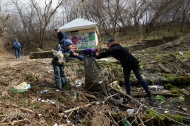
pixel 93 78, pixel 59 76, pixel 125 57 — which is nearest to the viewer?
pixel 125 57

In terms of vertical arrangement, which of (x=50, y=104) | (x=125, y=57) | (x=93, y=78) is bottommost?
(x=50, y=104)

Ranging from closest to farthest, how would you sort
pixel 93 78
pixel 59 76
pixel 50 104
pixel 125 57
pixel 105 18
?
pixel 50 104
pixel 125 57
pixel 93 78
pixel 59 76
pixel 105 18

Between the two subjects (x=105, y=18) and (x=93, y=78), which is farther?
(x=105, y=18)

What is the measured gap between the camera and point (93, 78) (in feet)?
18.0

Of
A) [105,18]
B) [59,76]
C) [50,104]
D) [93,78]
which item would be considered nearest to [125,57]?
[93,78]

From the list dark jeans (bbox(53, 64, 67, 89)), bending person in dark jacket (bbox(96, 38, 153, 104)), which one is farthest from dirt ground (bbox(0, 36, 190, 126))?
bending person in dark jacket (bbox(96, 38, 153, 104))

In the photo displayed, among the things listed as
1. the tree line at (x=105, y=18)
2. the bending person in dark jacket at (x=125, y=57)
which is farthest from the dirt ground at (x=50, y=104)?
the tree line at (x=105, y=18)

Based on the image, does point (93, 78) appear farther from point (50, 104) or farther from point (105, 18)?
point (105, 18)

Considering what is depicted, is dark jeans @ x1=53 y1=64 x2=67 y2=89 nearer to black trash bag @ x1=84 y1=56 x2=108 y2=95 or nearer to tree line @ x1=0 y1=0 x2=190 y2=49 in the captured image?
black trash bag @ x1=84 y1=56 x2=108 y2=95

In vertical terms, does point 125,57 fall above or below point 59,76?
above

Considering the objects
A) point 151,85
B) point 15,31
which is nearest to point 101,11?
point 15,31

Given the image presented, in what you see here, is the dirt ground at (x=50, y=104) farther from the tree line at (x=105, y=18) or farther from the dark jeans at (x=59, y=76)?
the tree line at (x=105, y=18)

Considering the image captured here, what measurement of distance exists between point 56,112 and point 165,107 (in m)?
2.67

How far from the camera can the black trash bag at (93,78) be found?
5.41 metres
